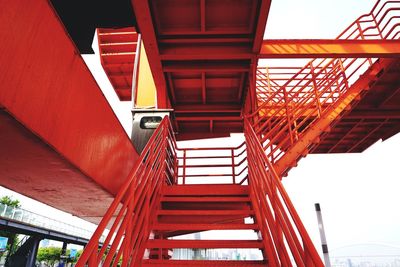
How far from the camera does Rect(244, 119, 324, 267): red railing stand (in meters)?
2.02

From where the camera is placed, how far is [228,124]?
832 cm

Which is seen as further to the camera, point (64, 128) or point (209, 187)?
point (209, 187)

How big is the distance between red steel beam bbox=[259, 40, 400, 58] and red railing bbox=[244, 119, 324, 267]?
204 centimetres

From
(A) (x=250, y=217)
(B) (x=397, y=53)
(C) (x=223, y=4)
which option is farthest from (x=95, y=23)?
(B) (x=397, y=53)

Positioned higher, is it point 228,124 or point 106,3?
point 106,3

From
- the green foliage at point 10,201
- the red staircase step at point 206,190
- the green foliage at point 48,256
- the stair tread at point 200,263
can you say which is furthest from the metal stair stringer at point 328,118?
the green foliage at point 48,256

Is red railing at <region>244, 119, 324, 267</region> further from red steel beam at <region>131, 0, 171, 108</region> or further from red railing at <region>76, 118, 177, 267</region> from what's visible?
red steel beam at <region>131, 0, 171, 108</region>

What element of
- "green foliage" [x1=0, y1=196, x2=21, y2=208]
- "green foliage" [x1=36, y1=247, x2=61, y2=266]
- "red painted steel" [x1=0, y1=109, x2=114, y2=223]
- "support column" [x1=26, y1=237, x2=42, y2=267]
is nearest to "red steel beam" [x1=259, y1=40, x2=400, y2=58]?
"red painted steel" [x1=0, y1=109, x2=114, y2=223]

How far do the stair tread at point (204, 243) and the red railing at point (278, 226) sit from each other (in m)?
0.17

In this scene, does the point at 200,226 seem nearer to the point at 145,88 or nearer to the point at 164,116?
the point at 164,116

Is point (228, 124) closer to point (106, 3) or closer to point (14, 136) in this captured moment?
point (106, 3)

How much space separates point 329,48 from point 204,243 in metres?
4.30

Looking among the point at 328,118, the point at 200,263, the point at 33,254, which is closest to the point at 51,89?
the point at 200,263

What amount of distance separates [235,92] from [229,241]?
157 inches
